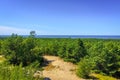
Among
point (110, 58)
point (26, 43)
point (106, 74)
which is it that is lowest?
point (106, 74)

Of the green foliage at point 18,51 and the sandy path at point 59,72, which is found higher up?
the green foliage at point 18,51

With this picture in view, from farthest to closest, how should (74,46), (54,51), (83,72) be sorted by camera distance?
(54,51) < (74,46) < (83,72)

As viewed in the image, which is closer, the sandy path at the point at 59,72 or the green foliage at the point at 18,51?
the sandy path at the point at 59,72

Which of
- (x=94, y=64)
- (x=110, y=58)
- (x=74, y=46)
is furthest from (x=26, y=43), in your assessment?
(x=110, y=58)

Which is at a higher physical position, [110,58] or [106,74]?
[110,58]

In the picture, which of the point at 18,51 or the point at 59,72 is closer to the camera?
the point at 59,72

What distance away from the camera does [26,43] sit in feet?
97.0

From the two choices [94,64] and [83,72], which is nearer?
[83,72]

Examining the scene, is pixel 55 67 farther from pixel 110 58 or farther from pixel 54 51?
pixel 54 51

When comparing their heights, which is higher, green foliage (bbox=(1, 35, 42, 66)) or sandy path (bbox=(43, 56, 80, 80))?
green foliage (bbox=(1, 35, 42, 66))

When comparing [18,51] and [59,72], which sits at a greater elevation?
[18,51]

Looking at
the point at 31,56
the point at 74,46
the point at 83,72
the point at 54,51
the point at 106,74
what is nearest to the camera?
the point at 83,72

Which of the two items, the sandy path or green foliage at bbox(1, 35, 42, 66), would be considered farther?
green foliage at bbox(1, 35, 42, 66)

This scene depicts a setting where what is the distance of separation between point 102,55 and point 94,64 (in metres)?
1.70
